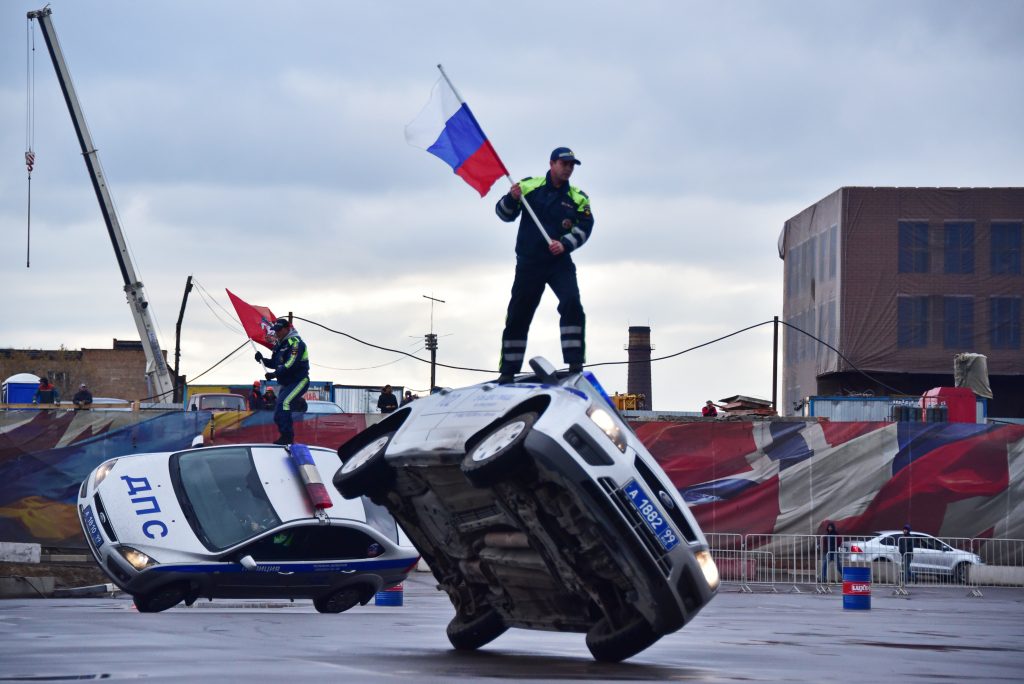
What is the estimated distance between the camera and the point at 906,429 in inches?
955

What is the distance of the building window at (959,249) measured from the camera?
64.2m

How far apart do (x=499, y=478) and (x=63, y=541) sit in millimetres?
18400

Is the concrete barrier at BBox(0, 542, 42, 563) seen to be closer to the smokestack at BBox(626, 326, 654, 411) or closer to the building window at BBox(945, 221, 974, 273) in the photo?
the smokestack at BBox(626, 326, 654, 411)

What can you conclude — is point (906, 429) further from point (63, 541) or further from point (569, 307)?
point (569, 307)

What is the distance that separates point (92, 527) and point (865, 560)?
1354 centimetres

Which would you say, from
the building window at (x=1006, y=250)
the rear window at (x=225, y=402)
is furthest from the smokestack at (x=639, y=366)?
the rear window at (x=225, y=402)

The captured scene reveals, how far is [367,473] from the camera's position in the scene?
8.21m

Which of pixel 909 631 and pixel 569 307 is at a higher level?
pixel 569 307

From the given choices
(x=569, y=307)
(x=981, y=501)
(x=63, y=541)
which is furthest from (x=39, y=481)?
(x=569, y=307)

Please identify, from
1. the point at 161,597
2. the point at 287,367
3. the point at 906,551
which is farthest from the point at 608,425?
the point at 906,551

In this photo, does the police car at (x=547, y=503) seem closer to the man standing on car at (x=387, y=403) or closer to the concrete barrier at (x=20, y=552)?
the concrete barrier at (x=20, y=552)

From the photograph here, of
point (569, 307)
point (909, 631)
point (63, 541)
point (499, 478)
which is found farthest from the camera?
point (63, 541)

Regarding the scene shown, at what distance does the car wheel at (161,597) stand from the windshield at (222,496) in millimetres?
518

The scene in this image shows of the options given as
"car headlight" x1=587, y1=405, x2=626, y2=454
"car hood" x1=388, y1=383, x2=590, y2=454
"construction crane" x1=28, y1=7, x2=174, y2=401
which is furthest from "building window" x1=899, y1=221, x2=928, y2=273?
"car headlight" x1=587, y1=405, x2=626, y2=454
